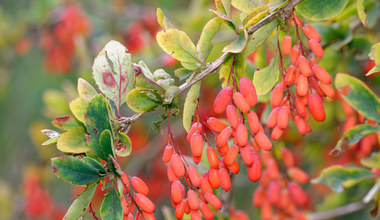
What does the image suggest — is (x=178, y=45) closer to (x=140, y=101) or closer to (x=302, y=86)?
(x=140, y=101)

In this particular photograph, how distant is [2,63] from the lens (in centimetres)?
329

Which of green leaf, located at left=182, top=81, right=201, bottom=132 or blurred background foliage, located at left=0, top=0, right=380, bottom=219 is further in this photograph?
blurred background foliage, located at left=0, top=0, right=380, bottom=219

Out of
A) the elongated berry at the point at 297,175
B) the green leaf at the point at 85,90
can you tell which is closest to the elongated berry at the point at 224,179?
the green leaf at the point at 85,90

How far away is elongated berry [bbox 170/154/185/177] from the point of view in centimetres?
100

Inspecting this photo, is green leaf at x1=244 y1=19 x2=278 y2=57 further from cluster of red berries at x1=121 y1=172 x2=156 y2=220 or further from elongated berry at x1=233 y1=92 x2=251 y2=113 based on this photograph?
cluster of red berries at x1=121 y1=172 x2=156 y2=220

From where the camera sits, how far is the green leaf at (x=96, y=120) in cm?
98

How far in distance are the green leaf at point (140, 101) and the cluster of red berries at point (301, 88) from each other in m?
0.28

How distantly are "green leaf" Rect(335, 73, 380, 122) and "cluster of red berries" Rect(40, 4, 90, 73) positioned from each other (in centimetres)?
193

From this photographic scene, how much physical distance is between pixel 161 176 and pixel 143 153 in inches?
8.9

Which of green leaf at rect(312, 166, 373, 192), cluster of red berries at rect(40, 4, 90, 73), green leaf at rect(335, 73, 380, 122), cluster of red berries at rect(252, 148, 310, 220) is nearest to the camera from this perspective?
green leaf at rect(335, 73, 380, 122)

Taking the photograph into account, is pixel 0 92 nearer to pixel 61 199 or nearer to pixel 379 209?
pixel 61 199

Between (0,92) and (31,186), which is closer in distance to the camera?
(31,186)

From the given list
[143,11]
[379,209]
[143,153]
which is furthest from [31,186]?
[379,209]

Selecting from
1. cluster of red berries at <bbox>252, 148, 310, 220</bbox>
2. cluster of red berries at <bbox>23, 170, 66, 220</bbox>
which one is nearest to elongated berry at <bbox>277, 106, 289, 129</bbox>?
cluster of red berries at <bbox>252, 148, 310, 220</bbox>
